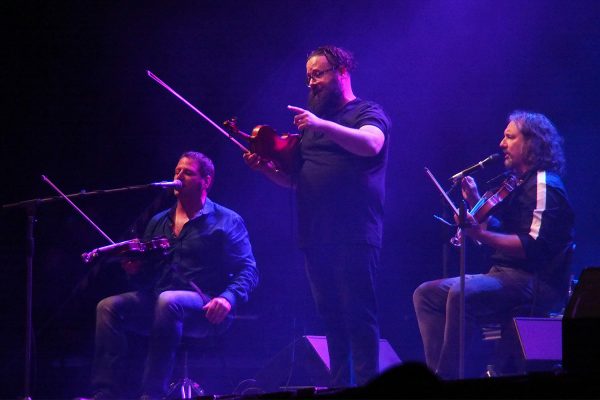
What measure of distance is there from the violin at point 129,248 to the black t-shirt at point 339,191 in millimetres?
1002

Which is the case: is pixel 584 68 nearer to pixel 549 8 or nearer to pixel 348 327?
pixel 549 8

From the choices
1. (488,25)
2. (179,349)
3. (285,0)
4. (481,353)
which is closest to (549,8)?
(488,25)

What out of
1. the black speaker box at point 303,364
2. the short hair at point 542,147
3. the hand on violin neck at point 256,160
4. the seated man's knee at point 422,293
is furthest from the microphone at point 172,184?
the short hair at point 542,147

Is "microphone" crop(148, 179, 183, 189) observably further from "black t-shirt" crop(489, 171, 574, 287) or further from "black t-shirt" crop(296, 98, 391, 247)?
"black t-shirt" crop(489, 171, 574, 287)

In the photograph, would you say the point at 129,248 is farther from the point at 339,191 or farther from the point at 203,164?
the point at 339,191

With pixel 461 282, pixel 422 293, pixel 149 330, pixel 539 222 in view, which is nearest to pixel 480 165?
pixel 539 222

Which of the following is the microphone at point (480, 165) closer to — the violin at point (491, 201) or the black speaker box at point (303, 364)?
the violin at point (491, 201)

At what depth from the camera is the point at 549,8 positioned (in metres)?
5.71

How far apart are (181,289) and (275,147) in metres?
1.14

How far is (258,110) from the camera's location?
6195 millimetres

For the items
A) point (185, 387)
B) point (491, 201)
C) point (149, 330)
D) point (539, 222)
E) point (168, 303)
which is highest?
point (491, 201)

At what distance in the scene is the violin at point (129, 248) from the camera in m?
4.60

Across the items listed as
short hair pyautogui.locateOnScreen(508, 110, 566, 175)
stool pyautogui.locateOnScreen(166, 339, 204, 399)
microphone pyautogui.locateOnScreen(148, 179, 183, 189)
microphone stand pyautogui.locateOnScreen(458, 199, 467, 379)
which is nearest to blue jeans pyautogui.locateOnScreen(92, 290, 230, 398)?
stool pyautogui.locateOnScreen(166, 339, 204, 399)

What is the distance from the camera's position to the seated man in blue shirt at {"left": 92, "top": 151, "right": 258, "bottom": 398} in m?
4.41
